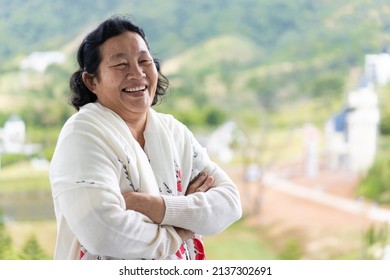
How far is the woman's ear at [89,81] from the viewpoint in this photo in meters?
1.55

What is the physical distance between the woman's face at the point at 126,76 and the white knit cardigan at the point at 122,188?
34 millimetres

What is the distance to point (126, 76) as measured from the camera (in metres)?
1.51

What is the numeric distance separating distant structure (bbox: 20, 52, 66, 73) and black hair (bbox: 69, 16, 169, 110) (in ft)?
5.30

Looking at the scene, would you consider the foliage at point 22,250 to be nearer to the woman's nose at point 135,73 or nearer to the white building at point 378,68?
the woman's nose at point 135,73

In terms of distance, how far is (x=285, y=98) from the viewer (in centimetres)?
322

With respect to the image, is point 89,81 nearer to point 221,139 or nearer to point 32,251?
point 32,251

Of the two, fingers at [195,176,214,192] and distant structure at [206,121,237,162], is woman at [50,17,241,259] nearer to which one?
fingers at [195,176,214,192]

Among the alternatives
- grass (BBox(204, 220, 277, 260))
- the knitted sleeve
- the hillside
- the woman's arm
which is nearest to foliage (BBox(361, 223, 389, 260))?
grass (BBox(204, 220, 277, 260))

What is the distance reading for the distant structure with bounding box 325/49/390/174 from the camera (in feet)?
10.4

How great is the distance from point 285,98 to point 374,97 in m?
0.40

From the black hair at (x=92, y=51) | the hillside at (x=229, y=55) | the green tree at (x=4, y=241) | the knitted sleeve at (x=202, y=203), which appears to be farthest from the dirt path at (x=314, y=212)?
the black hair at (x=92, y=51)

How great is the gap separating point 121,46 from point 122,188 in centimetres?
31

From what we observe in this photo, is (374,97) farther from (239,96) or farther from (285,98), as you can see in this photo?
(239,96)

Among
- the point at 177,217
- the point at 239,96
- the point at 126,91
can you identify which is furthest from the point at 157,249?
the point at 239,96
